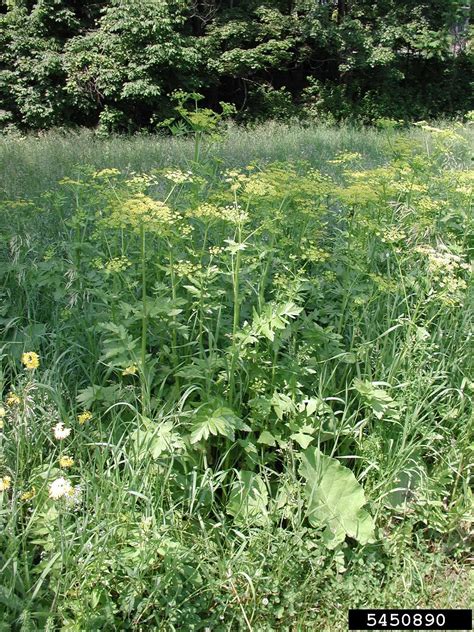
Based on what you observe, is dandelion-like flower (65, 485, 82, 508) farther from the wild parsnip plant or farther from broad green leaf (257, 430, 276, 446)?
broad green leaf (257, 430, 276, 446)

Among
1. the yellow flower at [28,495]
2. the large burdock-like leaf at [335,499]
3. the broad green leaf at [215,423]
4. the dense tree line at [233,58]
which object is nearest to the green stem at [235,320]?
the broad green leaf at [215,423]

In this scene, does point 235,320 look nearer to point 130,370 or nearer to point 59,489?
point 130,370

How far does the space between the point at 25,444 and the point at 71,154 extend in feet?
21.1

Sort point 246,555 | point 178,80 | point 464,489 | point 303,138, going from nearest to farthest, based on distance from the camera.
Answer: point 246,555 < point 464,489 < point 303,138 < point 178,80

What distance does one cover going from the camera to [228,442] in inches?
98.8

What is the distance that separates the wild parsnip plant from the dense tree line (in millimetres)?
10797

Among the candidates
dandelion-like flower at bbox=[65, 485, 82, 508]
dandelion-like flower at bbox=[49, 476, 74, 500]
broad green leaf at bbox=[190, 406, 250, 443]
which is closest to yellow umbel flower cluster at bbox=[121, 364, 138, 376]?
broad green leaf at bbox=[190, 406, 250, 443]

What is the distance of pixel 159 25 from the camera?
46.4 feet

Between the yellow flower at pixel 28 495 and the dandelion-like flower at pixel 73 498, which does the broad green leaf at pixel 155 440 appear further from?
the yellow flower at pixel 28 495

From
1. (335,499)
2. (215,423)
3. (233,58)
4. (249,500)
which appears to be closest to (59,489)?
(215,423)

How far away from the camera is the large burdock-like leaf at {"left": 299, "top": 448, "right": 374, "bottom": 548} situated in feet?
7.64

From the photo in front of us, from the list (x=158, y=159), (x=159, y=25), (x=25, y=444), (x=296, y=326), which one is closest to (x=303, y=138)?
(x=158, y=159)

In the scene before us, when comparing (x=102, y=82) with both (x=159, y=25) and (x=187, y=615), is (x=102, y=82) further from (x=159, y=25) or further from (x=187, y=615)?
(x=187, y=615)

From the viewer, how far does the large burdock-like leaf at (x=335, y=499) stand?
2.33 metres
